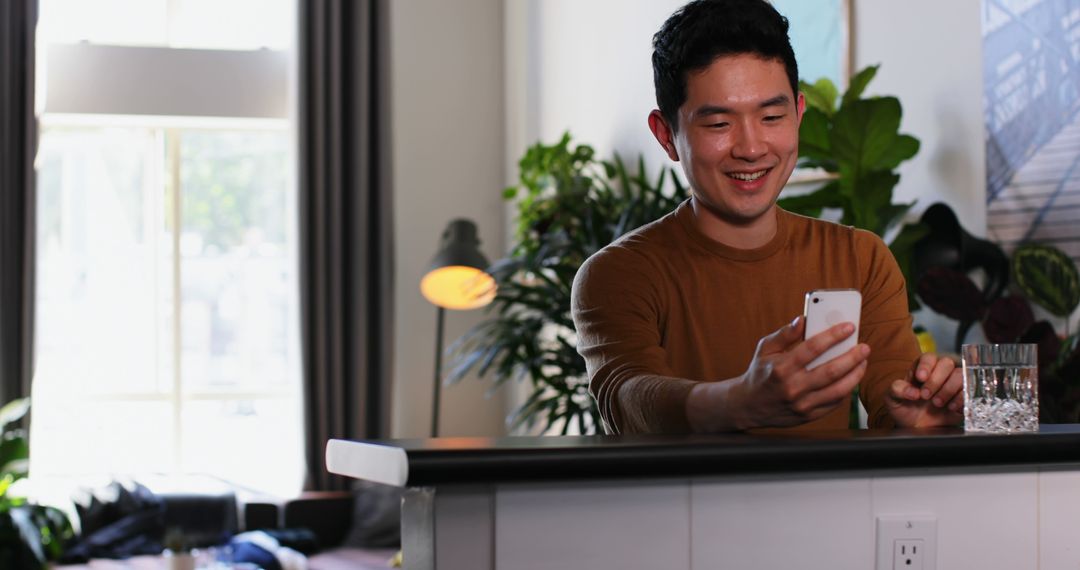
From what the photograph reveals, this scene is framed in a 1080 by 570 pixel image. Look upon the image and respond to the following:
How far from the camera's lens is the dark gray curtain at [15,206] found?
22.1 feet

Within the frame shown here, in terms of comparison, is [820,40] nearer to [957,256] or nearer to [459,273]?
[957,256]

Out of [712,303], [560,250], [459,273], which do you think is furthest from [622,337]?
[459,273]

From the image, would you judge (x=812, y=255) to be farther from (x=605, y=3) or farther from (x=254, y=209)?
(x=254, y=209)

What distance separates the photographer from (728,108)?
1.62m

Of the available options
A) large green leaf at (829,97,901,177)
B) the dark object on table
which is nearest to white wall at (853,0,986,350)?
the dark object on table

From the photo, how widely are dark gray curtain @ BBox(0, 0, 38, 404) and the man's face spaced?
5824 mm

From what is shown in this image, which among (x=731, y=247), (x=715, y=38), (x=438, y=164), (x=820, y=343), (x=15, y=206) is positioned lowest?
(x=820, y=343)

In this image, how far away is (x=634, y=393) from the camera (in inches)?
61.5

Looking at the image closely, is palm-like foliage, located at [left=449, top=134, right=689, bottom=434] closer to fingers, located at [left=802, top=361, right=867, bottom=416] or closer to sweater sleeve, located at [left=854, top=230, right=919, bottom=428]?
sweater sleeve, located at [left=854, top=230, right=919, bottom=428]

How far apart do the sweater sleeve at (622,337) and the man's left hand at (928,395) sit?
275 mm

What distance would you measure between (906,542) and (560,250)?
3320 millimetres

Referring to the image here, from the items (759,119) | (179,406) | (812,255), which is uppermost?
(759,119)

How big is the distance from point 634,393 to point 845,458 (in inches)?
13.6

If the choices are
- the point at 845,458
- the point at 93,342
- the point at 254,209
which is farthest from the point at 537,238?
the point at 845,458
